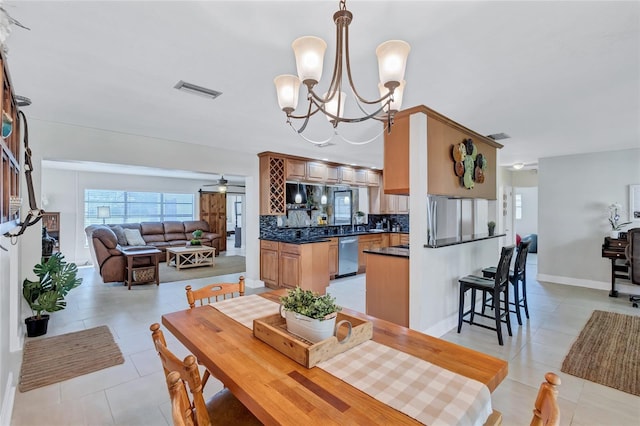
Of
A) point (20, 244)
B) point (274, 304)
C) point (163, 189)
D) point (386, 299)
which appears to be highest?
point (163, 189)

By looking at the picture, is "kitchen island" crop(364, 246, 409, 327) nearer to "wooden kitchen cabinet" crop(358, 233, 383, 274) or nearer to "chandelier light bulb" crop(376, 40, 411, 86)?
"chandelier light bulb" crop(376, 40, 411, 86)

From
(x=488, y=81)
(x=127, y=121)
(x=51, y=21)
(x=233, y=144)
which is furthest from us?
(x=233, y=144)

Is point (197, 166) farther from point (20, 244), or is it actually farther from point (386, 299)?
point (386, 299)

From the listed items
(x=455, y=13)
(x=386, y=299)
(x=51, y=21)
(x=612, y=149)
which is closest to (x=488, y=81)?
(x=455, y=13)

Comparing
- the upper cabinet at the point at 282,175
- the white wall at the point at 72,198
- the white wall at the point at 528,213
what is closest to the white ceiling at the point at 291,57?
the upper cabinet at the point at 282,175

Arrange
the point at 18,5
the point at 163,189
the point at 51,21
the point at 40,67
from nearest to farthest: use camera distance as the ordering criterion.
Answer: the point at 18,5, the point at 51,21, the point at 40,67, the point at 163,189

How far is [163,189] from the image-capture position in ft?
30.9

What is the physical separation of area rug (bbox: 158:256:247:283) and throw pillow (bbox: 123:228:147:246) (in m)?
0.77

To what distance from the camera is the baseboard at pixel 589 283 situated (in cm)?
501

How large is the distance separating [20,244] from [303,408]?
3.83 meters

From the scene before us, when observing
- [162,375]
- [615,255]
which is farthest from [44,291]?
[615,255]

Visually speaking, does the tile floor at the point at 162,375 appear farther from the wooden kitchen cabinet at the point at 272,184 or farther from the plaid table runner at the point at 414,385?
the wooden kitchen cabinet at the point at 272,184

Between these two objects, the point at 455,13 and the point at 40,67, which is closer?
the point at 455,13

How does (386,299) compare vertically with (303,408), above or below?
below
